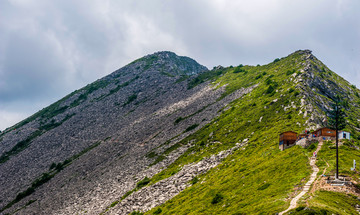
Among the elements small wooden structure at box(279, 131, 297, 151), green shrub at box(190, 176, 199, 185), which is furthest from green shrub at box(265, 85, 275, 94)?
green shrub at box(190, 176, 199, 185)

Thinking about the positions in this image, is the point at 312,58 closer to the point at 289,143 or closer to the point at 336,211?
the point at 289,143

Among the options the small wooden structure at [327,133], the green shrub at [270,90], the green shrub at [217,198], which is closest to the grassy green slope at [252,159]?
the green shrub at [217,198]

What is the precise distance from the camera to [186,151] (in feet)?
280

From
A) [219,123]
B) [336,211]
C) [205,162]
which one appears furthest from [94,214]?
[336,211]

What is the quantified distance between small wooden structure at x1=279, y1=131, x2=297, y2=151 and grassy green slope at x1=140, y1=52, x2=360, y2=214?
5.77 feet

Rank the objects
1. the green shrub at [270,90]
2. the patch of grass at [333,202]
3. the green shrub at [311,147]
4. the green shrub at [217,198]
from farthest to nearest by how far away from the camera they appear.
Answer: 1. the green shrub at [270,90]
2. the green shrub at [311,147]
3. the green shrub at [217,198]
4. the patch of grass at [333,202]

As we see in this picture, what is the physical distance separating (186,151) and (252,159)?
27.3m

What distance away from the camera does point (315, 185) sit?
1636 inches

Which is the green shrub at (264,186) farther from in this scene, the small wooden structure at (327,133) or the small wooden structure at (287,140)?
the small wooden structure at (327,133)

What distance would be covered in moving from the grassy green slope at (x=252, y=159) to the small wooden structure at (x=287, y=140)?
5.77ft

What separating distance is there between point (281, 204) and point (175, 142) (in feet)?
194

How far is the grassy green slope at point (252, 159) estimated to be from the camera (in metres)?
44.6

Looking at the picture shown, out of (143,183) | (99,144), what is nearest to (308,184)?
(143,183)

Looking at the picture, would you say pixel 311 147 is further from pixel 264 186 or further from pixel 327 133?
A: pixel 264 186
